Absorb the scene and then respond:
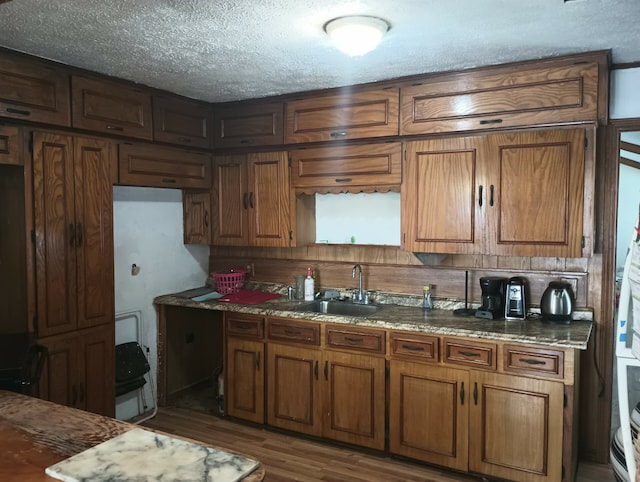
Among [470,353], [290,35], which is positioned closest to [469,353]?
[470,353]

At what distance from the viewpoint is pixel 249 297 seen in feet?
12.8

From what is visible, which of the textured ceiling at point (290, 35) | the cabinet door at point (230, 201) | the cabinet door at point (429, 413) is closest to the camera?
the textured ceiling at point (290, 35)

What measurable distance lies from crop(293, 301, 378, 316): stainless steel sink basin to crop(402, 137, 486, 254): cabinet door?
23.3 inches

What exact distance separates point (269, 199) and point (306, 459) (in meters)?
1.83

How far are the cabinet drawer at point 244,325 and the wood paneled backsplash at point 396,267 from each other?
0.64 meters

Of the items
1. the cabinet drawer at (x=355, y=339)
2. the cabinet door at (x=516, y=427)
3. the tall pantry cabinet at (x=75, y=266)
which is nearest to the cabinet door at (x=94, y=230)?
the tall pantry cabinet at (x=75, y=266)

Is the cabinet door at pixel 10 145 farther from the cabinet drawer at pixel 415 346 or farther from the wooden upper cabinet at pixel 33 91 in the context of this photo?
the cabinet drawer at pixel 415 346

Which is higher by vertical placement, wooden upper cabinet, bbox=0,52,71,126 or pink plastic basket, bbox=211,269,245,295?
wooden upper cabinet, bbox=0,52,71,126

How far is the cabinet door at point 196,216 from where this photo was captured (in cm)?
415

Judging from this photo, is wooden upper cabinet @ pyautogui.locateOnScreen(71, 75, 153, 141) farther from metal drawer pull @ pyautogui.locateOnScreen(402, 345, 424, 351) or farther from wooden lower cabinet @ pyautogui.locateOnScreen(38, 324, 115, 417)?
metal drawer pull @ pyautogui.locateOnScreen(402, 345, 424, 351)

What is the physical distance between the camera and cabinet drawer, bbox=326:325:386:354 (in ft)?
10.3

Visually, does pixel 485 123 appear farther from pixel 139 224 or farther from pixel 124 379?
pixel 124 379

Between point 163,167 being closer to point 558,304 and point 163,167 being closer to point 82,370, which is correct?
point 82,370

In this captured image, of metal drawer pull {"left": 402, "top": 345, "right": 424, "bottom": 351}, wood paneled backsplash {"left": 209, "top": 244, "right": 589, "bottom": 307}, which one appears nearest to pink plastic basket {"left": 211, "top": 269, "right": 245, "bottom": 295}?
wood paneled backsplash {"left": 209, "top": 244, "right": 589, "bottom": 307}
